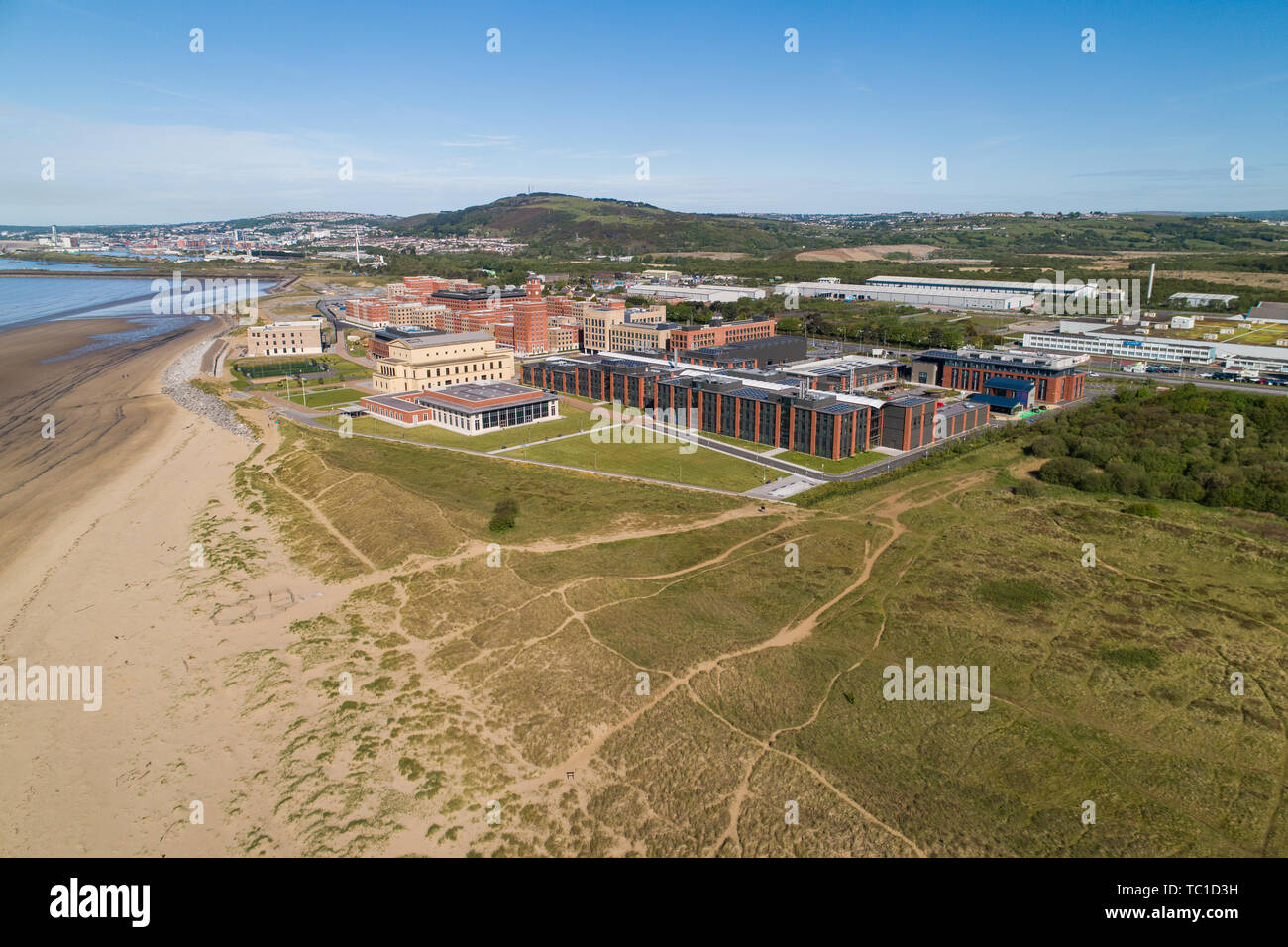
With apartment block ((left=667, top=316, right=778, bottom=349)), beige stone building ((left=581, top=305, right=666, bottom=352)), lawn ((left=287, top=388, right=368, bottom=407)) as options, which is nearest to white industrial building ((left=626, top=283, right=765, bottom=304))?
apartment block ((left=667, top=316, right=778, bottom=349))

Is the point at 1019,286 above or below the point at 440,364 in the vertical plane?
above

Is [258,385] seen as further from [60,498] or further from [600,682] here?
[600,682]

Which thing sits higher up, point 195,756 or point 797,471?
point 797,471

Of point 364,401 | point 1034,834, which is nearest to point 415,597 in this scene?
point 1034,834

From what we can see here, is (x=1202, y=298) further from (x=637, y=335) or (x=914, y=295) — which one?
(x=637, y=335)

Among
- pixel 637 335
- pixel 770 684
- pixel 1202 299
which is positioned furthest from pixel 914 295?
pixel 770 684

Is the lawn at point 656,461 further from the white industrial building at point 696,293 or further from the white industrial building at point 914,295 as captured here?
the white industrial building at point 914,295

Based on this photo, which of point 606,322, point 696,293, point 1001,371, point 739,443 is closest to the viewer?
point 739,443

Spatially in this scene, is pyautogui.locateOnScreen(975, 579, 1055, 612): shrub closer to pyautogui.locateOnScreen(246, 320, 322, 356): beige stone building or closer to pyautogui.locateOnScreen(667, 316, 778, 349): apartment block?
pyautogui.locateOnScreen(667, 316, 778, 349): apartment block
